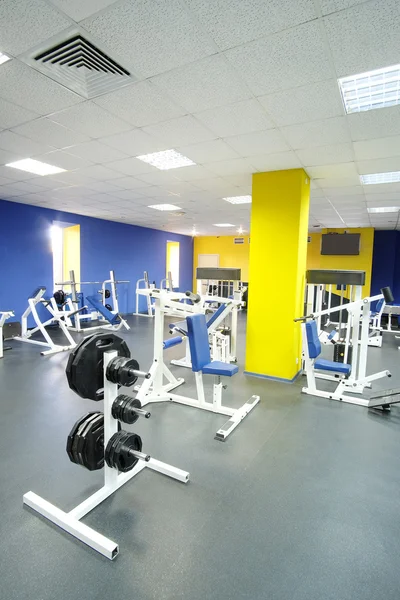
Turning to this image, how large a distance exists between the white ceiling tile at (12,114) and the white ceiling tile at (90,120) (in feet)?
0.61

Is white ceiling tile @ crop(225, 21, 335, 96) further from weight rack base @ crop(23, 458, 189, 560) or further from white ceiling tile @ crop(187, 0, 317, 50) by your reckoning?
weight rack base @ crop(23, 458, 189, 560)

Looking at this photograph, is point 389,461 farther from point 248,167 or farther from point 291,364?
point 248,167

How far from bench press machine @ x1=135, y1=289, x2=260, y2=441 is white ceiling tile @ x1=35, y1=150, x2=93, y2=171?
6.06ft

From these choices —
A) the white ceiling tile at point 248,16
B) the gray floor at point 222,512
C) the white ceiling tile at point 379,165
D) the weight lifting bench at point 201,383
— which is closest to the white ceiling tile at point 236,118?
the white ceiling tile at point 248,16

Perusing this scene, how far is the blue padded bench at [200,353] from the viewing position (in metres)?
2.78

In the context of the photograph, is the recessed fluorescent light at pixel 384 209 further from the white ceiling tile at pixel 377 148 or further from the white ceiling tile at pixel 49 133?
the white ceiling tile at pixel 49 133

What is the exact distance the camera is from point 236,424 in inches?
110

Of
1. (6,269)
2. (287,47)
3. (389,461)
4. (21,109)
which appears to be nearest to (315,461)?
(389,461)

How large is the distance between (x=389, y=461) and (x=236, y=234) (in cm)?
904

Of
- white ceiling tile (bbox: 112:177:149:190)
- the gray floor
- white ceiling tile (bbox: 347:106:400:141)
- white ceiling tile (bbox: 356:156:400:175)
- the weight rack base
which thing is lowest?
the gray floor

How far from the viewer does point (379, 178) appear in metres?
4.17

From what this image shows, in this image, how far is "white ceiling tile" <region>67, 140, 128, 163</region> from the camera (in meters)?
3.24

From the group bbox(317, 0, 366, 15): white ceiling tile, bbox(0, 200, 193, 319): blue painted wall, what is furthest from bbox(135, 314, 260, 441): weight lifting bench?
bbox(0, 200, 193, 319): blue painted wall

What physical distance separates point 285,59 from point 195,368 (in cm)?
226
